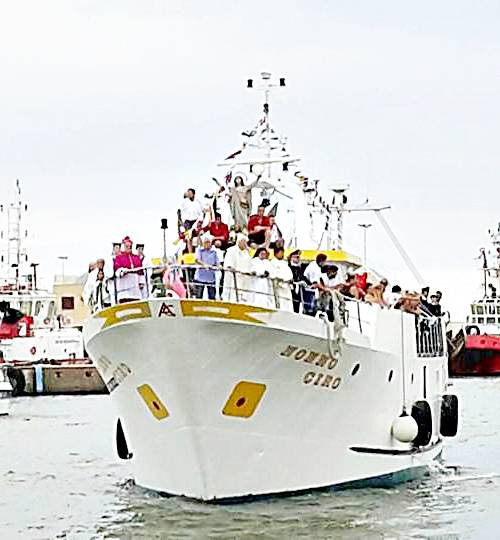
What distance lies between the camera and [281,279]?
67.9 ft

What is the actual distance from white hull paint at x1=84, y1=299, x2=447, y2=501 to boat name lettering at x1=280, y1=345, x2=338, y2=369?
1 centimetres

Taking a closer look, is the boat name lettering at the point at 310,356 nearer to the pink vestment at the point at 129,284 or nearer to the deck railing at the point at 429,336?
the pink vestment at the point at 129,284

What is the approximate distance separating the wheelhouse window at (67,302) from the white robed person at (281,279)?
261 ft

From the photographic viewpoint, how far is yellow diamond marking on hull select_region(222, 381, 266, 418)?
67.8 ft

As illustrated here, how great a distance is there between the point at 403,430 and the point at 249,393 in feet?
12.1

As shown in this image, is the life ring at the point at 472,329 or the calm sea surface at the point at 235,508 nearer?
the calm sea surface at the point at 235,508

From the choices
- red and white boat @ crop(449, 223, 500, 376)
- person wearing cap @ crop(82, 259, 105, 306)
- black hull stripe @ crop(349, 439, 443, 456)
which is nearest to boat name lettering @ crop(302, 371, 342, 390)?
black hull stripe @ crop(349, 439, 443, 456)

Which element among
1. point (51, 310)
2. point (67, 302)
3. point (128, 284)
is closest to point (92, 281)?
point (128, 284)

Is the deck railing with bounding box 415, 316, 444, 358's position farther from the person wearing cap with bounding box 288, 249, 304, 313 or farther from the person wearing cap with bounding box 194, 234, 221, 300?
the person wearing cap with bounding box 194, 234, 221, 300

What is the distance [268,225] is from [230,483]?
4.07 metres

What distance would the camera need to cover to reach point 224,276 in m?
20.7

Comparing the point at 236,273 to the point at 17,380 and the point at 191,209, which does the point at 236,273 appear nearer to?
the point at 191,209

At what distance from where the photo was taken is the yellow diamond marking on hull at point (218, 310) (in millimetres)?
20031

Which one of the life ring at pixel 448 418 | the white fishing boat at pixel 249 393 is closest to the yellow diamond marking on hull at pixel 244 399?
the white fishing boat at pixel 249 393
